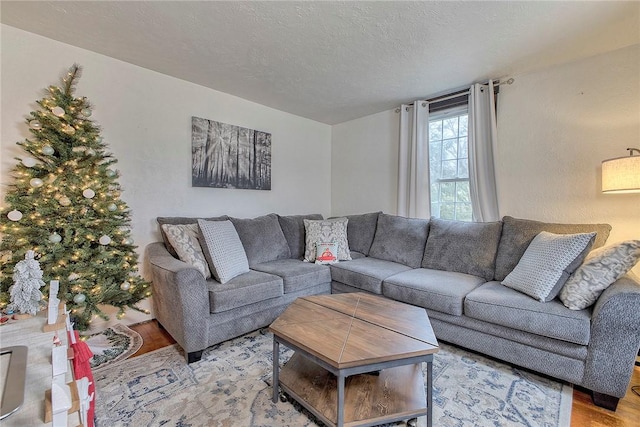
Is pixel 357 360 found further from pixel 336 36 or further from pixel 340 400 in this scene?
pixel 336 36

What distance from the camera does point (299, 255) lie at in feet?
10.8

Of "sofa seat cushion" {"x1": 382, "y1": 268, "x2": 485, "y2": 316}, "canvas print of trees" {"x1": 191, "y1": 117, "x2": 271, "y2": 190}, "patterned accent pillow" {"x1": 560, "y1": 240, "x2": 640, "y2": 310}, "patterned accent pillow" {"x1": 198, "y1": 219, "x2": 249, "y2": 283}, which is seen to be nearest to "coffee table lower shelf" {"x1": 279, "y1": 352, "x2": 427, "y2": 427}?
"sofa seat cushion" {"x1": 382, "y1": 268, "x2": 485, "y2": 316}

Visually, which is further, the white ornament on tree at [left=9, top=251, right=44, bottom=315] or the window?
the window

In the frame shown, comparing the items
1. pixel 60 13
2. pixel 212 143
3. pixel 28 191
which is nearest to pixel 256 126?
pixel 212 143

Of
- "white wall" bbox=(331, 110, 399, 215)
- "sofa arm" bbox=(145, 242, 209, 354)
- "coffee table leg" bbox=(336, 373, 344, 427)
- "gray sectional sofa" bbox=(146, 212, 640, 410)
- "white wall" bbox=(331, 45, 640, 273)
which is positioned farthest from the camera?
"white wall" bbox=(331, 110, 399, 215)

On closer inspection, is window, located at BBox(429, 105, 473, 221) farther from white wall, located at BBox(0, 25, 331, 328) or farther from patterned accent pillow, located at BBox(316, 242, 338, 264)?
white wall, located at BBox(0, 25, 331, 328)

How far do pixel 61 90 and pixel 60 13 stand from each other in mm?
512

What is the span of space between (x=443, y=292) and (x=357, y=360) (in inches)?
→ 47.0

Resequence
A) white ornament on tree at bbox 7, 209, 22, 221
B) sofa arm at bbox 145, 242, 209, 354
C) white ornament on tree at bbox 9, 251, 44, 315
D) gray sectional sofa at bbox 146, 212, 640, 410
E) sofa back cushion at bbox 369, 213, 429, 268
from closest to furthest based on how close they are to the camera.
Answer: white ornament on tree at bbox 9, 251, 44, 315, gray sectional sofa at bbox 146, 212, 640, 410, white ornament on tree at bbox 7, 209, 22, 221, sofa arm at bbox 145, 242, 209, 354, sofa back cushion at bbox 369, 213, 429, 268

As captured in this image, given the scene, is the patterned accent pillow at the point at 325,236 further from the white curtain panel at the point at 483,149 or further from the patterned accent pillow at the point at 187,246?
the white curtain panel at the point at 483,149

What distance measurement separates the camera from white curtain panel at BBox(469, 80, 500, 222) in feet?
9.21

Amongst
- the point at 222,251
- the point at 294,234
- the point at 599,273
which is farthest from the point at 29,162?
the point at 599,273

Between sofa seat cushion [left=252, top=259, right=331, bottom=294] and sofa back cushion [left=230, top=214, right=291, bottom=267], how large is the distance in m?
0.10

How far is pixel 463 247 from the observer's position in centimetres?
264
